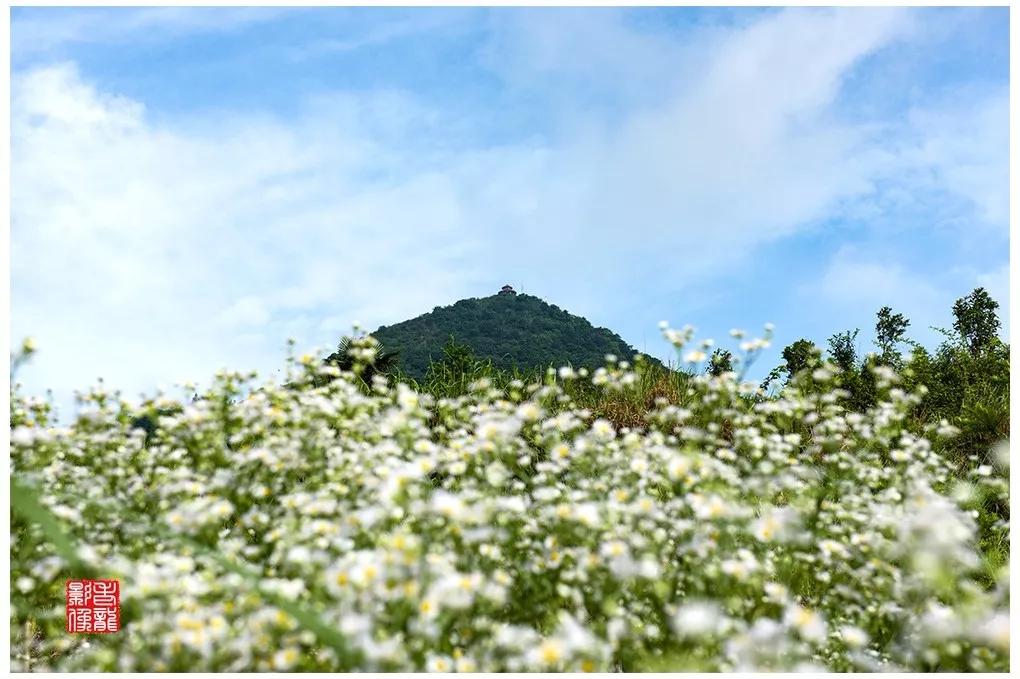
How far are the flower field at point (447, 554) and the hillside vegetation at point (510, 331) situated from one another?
15.1 metres

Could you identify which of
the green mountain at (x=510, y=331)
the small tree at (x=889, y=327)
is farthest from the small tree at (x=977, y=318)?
the green mountain at (x=510, y=331)

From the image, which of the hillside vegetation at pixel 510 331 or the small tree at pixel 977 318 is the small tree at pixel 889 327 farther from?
the hillside vegetation at pixel 510 331

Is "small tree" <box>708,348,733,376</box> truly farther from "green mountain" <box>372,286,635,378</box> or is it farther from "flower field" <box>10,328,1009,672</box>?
"green mountain" <box>372,286,635,378</box>

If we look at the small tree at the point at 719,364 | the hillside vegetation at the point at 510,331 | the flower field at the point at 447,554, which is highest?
the hillside vegetation at the point at 510,331

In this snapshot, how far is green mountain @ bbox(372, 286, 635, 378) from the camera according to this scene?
78.4 feet

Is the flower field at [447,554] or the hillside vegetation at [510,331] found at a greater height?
the hillside vegetation at [510,331]

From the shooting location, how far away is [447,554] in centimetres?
369

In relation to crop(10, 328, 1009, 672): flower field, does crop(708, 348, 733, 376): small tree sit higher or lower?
higher

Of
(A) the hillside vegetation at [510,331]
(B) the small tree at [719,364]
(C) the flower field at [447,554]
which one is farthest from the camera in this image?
(A) the hillside vegetation at [510,331]

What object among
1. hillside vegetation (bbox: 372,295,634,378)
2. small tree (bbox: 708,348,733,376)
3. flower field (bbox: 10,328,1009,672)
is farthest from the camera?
hillside vegetation (bbox: 372,295,634,378)

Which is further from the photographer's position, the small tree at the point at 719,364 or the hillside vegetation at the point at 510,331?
the hillside vegetation at the point at 510,331

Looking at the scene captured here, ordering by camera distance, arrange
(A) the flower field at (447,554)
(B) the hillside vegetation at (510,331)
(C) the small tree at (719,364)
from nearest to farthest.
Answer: (A) the flower field at (447,554)
(C) the small tree at (719,364)
(B) the hillside vegetation at (510,331)

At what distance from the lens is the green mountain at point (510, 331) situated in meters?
23.9

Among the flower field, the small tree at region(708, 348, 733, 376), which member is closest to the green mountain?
the small tree at region(708, 348, 733, 376)
